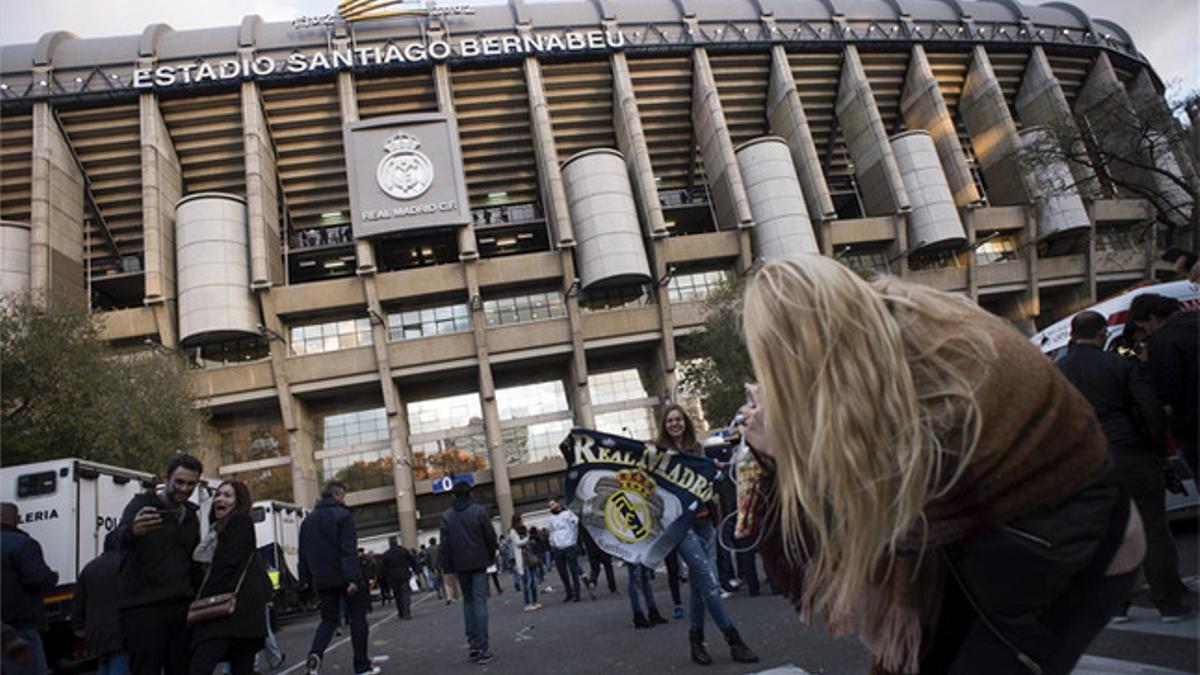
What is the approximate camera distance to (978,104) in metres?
43.8

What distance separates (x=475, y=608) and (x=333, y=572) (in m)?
1.49

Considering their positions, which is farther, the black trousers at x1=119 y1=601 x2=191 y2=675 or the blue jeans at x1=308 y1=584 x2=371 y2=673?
the blue jeans at x1=308 y1=584 x2=371 y2=673

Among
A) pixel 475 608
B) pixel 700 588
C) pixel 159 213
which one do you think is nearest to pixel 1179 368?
pixel 700 588

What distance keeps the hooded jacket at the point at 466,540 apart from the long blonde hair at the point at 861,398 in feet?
20.3

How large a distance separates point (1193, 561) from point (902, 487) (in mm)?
6662

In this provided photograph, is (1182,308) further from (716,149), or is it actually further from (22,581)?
(716,149)

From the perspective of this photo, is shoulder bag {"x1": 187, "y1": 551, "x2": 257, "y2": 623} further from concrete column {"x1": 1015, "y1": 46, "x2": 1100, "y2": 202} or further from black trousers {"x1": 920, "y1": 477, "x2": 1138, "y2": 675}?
concrete column {"x1": 1015, "y1": 46, "x2": 1100, "y2": 202}

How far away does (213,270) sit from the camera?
33.7m

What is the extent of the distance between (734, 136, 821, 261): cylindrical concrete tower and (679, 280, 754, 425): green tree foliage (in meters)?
4.97

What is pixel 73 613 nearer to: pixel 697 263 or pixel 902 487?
pixel 902 487

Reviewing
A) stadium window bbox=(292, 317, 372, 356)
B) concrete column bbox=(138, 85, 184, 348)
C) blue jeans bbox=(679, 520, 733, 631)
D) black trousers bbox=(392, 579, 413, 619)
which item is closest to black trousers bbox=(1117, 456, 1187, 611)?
blue jeans bbox=(679, 520, 733, 631)

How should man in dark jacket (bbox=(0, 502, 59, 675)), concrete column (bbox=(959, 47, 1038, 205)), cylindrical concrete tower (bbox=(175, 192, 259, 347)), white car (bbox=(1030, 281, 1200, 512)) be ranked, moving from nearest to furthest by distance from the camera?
1. man in dark jacket (bbox=(0, 502, 59, 675))
2. white car (bbox=(1030, 281, 1200, 512))
3. cylindrical concrete tower (bbox=(175, 192, 259, 347))
4. concrete column (bbox=(959, 47, 1038, 205))

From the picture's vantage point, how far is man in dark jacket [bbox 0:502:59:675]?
19.0 feet

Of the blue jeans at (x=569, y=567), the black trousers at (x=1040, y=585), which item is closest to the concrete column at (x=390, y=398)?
the blue jeans at (x=569, y=567)
